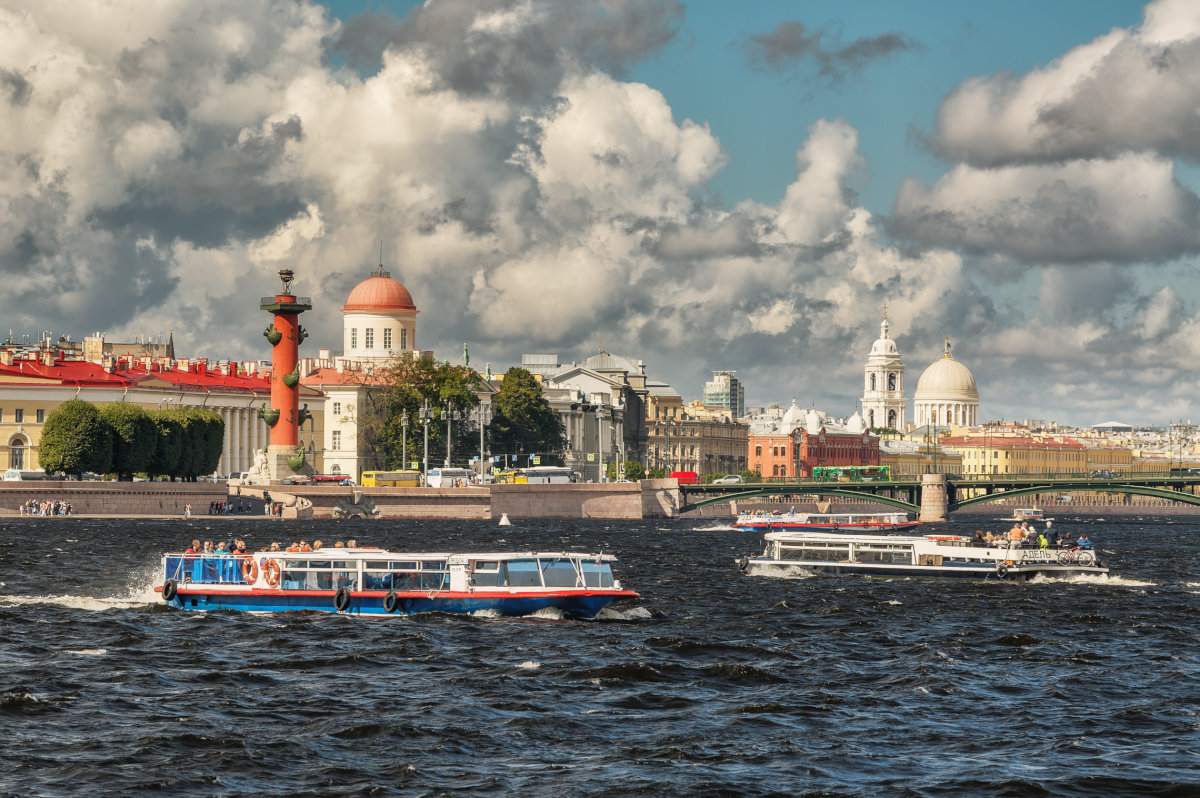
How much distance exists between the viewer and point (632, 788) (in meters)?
22.7

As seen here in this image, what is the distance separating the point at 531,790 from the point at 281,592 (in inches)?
787

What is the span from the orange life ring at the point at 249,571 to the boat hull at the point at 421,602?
0.31 metres

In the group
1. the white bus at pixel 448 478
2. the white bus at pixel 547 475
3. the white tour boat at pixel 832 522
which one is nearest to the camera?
the white tour boat at pixel 832 522

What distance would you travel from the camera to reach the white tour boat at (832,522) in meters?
110

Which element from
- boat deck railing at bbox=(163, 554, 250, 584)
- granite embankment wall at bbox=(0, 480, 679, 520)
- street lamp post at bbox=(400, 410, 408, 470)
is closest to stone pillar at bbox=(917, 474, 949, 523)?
granite embankment wall at bbox=(0, 480, 679, 520)

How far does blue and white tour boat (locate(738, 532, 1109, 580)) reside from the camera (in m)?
58.8

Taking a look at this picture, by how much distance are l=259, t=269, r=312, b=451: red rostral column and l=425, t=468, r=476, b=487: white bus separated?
10986 mm

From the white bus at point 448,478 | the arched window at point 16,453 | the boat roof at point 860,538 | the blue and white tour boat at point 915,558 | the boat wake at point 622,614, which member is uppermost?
the arched window at point 16,453

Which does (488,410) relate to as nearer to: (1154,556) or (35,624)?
(1154,556)

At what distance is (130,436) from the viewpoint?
101 metres

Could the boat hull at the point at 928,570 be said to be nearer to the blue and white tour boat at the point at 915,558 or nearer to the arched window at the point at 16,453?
the blue and white tour boat at the point at 915,558

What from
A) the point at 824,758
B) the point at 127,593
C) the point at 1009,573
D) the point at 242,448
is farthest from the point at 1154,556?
the point at 242,448

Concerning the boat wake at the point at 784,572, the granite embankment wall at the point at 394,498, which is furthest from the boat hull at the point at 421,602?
the granite embankment wall at the point at 394,498

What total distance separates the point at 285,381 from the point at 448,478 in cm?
1447
